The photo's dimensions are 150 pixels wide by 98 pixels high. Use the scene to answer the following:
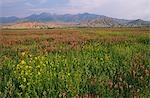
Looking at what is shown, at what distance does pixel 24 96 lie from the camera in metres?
7.30

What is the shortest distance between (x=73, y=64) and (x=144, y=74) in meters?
2.45

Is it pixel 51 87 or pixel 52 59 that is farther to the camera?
pixel 52 59

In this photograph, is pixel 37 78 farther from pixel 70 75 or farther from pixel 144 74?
pixel 144 74

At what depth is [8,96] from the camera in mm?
7215

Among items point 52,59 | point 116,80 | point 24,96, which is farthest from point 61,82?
point 52,59

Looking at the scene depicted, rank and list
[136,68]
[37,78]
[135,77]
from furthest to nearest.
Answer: [136,68]
[135,77]
[37,78]

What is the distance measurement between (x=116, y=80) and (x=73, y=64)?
6.18ft

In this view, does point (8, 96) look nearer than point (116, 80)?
Yes

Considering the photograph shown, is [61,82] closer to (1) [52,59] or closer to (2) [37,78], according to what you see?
(2) [37,78]

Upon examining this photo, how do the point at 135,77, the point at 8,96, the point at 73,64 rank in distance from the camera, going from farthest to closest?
the point at 73,64 → the point at 135,77 → the point at 8,96

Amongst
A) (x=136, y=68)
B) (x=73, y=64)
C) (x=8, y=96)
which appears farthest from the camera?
(x=73, y=64)

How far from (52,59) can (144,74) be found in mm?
3302

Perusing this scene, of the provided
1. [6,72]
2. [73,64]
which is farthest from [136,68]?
[6,72]

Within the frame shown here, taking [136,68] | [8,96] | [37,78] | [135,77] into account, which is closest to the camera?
[8,96]
